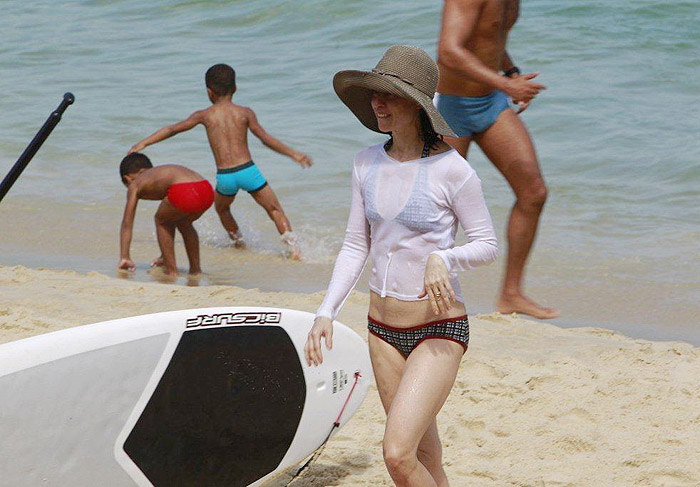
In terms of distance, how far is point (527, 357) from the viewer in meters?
5.57

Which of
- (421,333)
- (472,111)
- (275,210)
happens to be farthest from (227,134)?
(421,333)

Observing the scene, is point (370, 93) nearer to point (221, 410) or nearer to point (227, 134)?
point (221, 410)

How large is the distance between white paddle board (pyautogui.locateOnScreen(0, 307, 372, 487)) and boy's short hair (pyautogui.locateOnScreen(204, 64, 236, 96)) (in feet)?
17.0

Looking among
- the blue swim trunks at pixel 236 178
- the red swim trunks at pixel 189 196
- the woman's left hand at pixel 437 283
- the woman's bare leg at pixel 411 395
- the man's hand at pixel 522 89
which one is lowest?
the blue swim trunks at pixel 236 178

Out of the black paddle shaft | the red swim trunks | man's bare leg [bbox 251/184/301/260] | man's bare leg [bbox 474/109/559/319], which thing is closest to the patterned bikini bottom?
the black paddle shaft

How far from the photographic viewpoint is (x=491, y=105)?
512 cm

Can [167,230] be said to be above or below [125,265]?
above

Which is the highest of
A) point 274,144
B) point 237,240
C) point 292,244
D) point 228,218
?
point 274,144

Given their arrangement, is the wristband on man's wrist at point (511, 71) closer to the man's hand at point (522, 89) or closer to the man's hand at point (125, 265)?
the man's hand at point (522, 89)

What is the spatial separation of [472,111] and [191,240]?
3926 mm

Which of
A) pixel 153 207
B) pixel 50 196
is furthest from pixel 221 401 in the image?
pixel 50 196

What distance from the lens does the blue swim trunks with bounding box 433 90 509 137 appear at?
509 cm

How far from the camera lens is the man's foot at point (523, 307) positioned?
211 inches

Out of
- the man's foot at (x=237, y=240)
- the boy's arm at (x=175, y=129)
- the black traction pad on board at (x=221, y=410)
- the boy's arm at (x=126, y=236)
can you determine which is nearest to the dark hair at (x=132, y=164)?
the boy's arm at (x=175, y=129)
